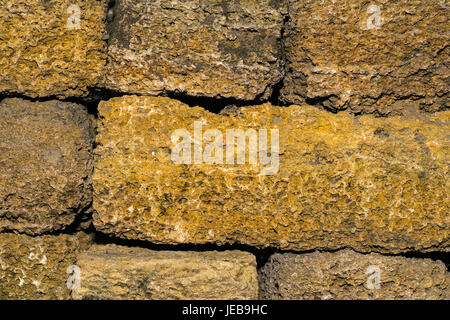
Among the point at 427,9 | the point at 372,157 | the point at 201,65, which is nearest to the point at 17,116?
Result: the point at 201,65

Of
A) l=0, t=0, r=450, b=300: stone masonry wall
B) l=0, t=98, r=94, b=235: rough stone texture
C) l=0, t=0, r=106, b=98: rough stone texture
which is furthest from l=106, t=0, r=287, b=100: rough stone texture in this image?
l=0, t=98, r=94, b=235: rough stone texture

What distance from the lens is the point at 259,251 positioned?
197 cm

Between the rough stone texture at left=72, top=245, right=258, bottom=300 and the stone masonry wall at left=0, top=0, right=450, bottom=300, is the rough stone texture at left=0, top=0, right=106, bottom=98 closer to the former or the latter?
the stone masonry wall at left=0, top=0, right=450, bottom=300

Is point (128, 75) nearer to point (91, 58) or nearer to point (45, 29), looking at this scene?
point (91, 58)

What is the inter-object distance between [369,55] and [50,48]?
4.06 feet

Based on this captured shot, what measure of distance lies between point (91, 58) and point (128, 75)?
0.60 ft

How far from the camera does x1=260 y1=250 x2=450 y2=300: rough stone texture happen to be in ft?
6.03

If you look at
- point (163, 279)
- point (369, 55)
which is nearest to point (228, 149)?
point (163, 279)

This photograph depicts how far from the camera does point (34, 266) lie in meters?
1.88

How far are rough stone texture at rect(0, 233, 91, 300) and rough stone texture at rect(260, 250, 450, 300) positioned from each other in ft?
2.89

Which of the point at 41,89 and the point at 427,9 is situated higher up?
the point at 427,9

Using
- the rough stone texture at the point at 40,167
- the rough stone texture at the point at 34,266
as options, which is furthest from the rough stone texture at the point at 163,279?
the rough stone texture at the point at 40,167

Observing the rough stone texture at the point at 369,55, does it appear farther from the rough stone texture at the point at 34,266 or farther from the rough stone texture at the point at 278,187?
the rough stone texture at the point at 34,266

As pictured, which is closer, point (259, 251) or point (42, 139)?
point (42, 139)
